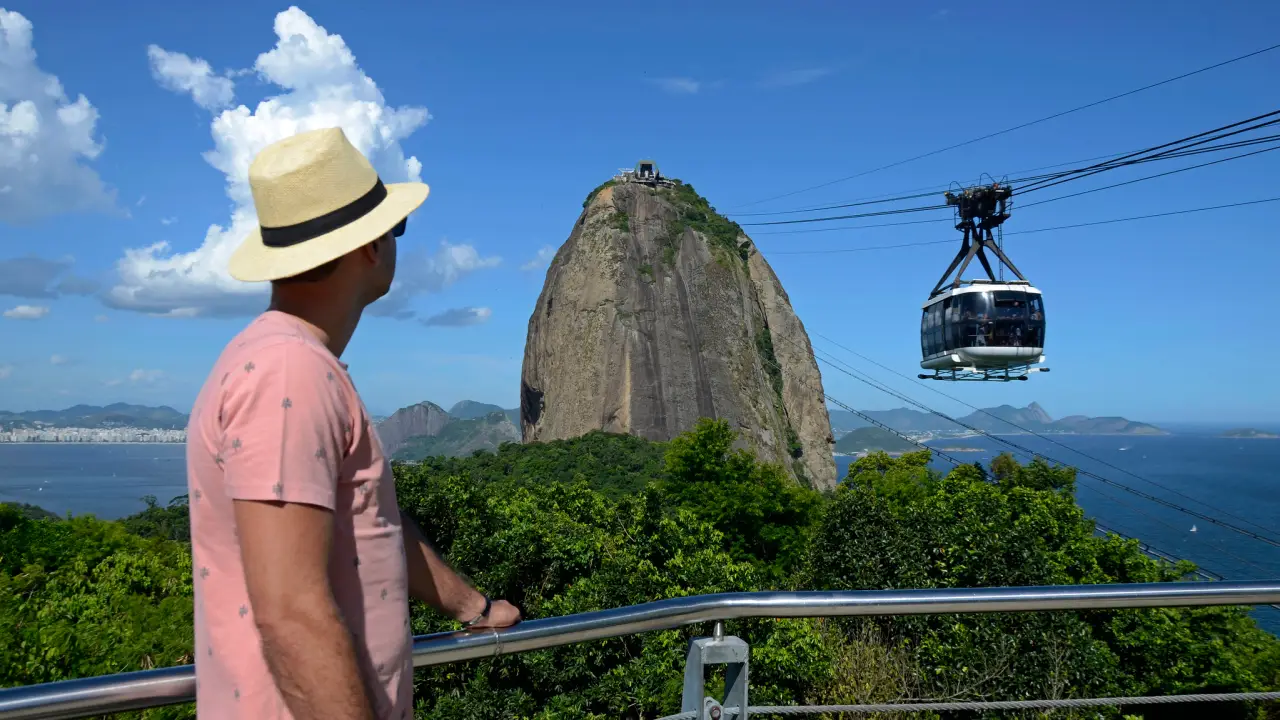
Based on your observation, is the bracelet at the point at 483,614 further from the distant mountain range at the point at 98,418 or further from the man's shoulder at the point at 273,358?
the distant mountain range at the point at 98,418

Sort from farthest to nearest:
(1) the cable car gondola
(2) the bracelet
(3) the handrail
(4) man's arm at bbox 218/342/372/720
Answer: (1) the cable car gondola → (2) the bracelet → (3) the handrail → (4) man's arm at bbox 218/342/372/720

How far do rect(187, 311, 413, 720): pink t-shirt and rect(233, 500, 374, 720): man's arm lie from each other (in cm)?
4

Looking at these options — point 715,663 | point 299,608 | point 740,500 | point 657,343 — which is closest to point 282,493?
point 299,608

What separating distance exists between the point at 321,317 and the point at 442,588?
26.8 inches

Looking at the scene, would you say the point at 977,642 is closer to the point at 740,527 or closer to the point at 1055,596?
the point at 1055,596

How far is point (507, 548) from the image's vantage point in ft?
67.4

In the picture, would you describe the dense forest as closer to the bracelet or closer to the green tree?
the green tree

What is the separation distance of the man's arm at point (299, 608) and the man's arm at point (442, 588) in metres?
0.42

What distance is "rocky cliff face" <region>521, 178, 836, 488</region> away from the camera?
70.8 metres

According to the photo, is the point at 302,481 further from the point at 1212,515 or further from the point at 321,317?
the point at 1212,515

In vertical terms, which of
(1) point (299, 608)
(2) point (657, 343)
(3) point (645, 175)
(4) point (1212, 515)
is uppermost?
(3) point (645, 175)

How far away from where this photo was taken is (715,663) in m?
2.30

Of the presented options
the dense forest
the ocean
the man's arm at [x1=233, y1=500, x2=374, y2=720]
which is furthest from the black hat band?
the ocean

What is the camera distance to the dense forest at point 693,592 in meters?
11.1
